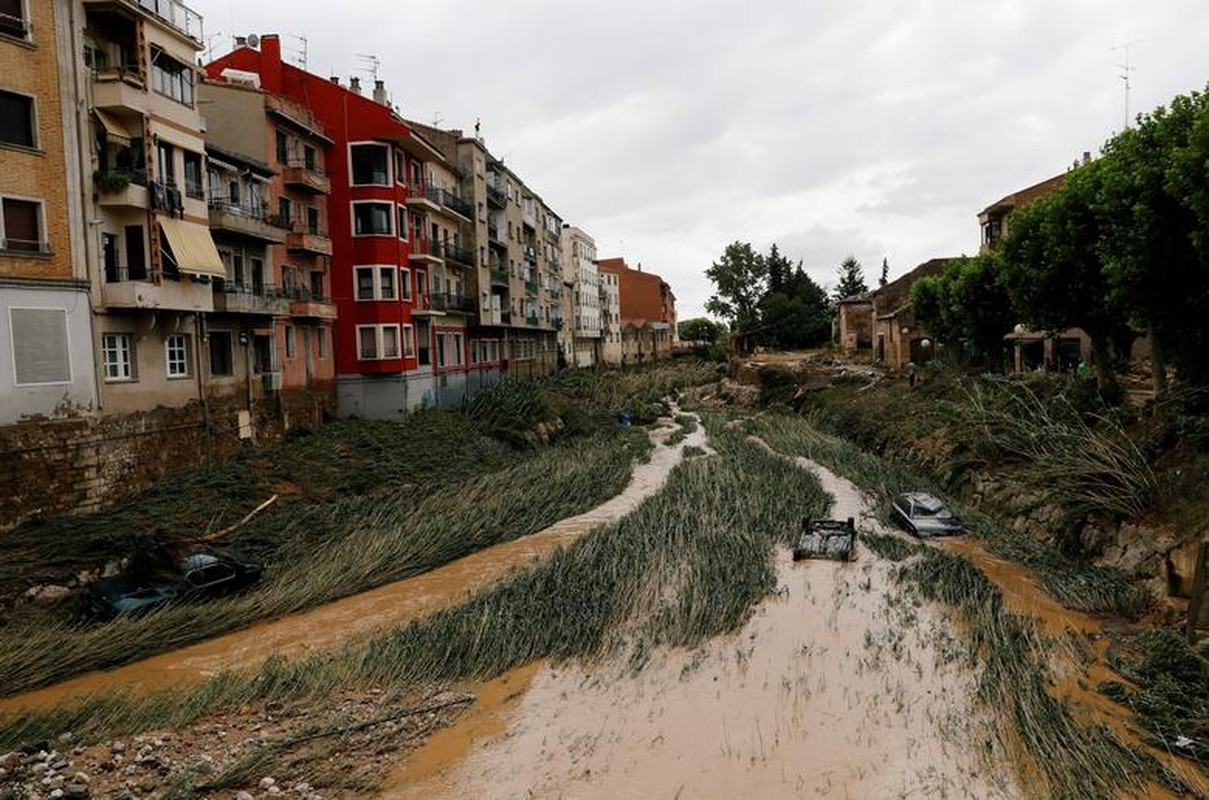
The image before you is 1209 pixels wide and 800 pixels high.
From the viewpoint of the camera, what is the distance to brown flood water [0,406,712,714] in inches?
624

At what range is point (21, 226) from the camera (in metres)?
21.7

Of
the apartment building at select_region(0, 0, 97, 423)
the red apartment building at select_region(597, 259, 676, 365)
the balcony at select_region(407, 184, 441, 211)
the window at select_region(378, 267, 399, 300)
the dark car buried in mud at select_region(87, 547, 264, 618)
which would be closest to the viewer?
the dark car buried in mud at select_region(87, 547, 264, 618)

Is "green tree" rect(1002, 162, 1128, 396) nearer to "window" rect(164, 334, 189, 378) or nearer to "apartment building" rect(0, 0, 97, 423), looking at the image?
"apartment building" rect(0, 0, 97, 423)

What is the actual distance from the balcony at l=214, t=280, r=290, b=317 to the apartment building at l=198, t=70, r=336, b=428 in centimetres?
A: 4

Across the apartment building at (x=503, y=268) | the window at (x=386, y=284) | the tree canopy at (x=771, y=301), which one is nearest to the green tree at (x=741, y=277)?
the tree canopy at (x=771, y=301)

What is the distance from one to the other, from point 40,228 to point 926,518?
27.1 m

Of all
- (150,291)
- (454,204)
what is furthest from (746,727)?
(454,204)

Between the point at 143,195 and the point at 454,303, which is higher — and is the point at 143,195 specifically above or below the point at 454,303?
above

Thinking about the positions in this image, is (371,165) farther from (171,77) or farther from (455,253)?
(171,77)

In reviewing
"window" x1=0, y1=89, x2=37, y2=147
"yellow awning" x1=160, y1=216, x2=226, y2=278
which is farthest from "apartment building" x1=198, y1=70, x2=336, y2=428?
"window" x1=0, y1=89, x2=37, y2=147

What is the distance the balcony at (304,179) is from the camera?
36.3 metres

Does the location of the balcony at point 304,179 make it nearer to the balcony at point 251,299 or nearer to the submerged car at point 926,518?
the balcony at point 251,299

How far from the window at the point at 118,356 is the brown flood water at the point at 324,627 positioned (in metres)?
10.7

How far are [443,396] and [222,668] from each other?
31.5 m
